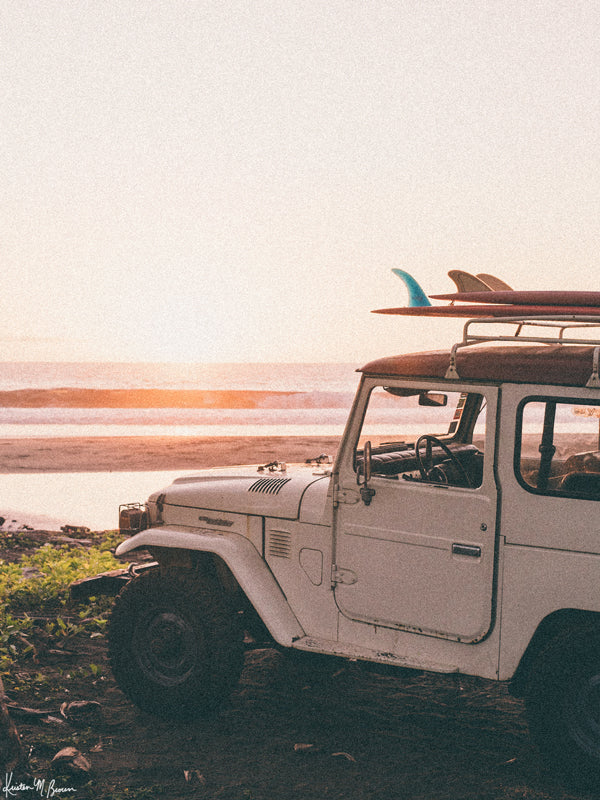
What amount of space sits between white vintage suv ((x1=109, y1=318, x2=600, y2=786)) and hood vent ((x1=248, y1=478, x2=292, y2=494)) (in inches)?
0.6

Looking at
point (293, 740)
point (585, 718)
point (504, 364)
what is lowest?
point (293, 740)

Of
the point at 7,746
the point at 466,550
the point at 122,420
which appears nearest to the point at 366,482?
the point at 466,550

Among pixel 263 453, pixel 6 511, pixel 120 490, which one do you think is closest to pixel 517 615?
pixel 6 511

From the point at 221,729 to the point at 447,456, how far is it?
7.29 feet

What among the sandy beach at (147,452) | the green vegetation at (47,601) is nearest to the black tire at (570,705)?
the green vegetation at (47,601)

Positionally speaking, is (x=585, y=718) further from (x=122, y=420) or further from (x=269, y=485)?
(x=122, y=420)

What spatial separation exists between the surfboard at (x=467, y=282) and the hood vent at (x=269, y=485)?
1.63m

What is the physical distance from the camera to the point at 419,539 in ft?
15.5

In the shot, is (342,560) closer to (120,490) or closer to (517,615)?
(517,615)

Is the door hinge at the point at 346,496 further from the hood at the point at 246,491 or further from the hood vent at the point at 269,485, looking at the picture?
the hood vent at the point at 269,485

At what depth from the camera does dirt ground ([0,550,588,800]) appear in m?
4.45

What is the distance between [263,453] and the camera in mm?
19500

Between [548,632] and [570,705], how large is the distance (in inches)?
15.1

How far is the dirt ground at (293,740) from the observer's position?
14.6ft
